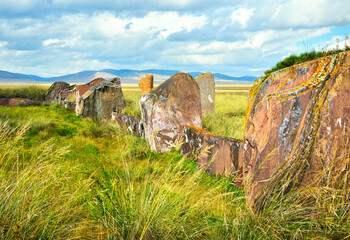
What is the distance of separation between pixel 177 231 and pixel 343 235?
130 centimetres

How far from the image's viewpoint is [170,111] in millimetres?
5895

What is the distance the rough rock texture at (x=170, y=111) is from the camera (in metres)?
5.83

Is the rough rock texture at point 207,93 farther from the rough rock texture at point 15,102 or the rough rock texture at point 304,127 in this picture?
the rough rock texture at point 15,102

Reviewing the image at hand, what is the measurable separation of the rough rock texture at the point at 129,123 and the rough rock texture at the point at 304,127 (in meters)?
4.37

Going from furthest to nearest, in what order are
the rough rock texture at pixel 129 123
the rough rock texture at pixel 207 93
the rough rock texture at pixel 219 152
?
the rough rock texture at pixel 207 93 < the rough rock texture at pixel 129 123 < the rough rock texture at pixel 219 152

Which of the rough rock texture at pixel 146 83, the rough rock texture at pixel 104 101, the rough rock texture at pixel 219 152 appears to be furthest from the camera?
the rough rock texture at pixel 104 101

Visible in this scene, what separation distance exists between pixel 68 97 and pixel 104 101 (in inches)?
294

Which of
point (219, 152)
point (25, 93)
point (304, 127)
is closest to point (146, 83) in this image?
point (219, 152)

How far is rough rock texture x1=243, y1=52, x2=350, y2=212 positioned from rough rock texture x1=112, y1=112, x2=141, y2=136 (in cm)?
437

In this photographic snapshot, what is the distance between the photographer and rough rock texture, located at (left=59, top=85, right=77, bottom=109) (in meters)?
14.1

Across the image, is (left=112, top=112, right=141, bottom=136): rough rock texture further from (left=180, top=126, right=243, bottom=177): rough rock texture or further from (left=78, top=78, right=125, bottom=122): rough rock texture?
(left=180, top=126, right=243, bottom=177): rough rock texture

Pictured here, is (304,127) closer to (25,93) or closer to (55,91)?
(55,91)

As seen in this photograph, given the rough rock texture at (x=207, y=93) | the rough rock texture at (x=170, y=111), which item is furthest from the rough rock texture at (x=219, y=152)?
the rough rock texture at (x=207, y=93)

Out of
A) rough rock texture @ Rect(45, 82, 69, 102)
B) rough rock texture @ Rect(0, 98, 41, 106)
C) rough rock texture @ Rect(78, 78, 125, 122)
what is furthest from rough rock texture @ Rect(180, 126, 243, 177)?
rough rock texture @ Rect(45, 82, 69, 102)
